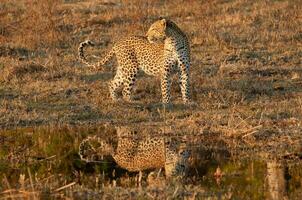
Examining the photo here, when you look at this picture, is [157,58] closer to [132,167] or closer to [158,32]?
[158,32]

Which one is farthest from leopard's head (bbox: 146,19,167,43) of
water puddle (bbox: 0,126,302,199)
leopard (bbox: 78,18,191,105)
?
water puddle (bbox: 0,126,302,199)

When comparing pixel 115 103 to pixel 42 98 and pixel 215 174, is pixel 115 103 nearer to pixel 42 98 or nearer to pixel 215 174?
pixel 42 98

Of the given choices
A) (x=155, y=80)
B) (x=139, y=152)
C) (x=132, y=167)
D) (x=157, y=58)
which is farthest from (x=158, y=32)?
(x=132, y=167)

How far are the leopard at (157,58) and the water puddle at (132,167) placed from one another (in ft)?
7.04

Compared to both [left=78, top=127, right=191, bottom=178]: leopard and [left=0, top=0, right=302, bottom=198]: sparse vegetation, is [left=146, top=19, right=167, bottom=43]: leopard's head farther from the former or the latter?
[left=78, top=127, right=191, bottom=178]: leopard

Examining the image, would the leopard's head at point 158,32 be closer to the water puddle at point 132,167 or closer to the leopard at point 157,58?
the leopard at point 157,58

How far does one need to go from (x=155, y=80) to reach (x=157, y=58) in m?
1.54

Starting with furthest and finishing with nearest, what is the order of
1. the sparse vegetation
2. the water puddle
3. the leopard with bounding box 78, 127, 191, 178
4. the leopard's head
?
the leopard's head → the sparse vegetation → the leopard with bounding box 78, 127, 191, 178 → the water puddle

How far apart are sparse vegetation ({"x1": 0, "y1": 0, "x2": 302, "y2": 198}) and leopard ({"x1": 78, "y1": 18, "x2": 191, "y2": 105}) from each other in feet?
1.09

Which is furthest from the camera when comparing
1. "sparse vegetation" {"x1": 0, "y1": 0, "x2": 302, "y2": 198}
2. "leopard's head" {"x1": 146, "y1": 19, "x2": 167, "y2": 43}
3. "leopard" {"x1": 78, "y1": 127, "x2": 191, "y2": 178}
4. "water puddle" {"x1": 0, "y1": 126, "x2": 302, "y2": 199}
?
"leopard's head" {"x1": 146, "y1": 19, "x2": 167, "y2": 43}

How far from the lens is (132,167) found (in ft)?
29.8

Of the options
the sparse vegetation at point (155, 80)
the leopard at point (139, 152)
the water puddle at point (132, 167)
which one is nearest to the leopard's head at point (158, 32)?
the sparse vegetation at point (155, 80)

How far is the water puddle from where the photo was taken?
24.6 feet

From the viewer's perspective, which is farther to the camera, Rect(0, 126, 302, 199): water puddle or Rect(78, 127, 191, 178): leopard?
Rect(78, 127, 191, 178): leopard
